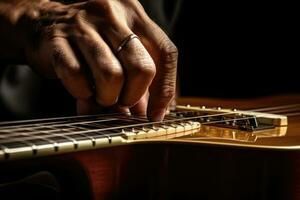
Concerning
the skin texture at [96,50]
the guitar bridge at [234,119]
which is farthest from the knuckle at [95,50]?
the guitar bridge at [234,119]

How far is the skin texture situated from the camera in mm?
586

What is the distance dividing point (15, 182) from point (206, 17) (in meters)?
1.11

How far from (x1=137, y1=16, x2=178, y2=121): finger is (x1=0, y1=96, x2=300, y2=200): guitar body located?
0.21 ft

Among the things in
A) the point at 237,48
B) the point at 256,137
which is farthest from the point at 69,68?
the point at 237,48

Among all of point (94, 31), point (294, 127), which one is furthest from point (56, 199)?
point (294, 127)

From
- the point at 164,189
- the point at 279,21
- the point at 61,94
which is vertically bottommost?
the point at 164,189

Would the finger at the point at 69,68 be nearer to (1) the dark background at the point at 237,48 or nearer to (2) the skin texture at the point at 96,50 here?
(2) the skin texture at the point at 96,50

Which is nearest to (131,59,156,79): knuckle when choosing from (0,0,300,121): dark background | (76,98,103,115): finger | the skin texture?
the skin texture

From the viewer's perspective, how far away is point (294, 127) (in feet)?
2.52

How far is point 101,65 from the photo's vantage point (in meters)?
0.58

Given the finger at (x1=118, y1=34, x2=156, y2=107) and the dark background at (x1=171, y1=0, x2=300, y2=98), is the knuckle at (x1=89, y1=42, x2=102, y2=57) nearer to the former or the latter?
the finger at (x1=118, y1=34, x2=156, y2=107)

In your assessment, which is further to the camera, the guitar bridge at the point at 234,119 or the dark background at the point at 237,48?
the dark background at the point at 237,48

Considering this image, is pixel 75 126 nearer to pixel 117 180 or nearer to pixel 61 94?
pixel 117 180

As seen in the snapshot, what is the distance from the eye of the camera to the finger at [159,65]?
660 millimetres
